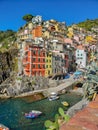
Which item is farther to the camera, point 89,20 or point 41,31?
point 89,20

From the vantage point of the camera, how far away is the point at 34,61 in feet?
182

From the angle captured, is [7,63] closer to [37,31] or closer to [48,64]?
[48,64]

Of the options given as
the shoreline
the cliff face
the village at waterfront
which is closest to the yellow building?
the village at waterfront

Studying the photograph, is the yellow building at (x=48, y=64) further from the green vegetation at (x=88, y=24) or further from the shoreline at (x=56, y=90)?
the green vegetation at (x=88, y=24)

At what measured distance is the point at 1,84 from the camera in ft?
171

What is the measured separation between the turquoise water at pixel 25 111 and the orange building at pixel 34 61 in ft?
36.3

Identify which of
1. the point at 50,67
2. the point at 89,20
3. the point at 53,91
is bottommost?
the point at 53,91

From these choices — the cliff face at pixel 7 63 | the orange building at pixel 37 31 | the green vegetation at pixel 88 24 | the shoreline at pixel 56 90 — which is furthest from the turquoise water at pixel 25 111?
the green vegetation at pixel 88 24

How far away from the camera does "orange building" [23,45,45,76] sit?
5528 cm

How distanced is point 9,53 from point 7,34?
1000 inches

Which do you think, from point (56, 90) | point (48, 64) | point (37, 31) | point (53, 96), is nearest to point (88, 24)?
point (37, 31)

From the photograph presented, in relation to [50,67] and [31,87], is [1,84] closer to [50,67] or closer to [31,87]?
[31,87]

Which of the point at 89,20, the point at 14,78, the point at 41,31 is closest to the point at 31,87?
the point at 14,78

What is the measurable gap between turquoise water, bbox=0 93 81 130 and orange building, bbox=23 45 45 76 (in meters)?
11.1
